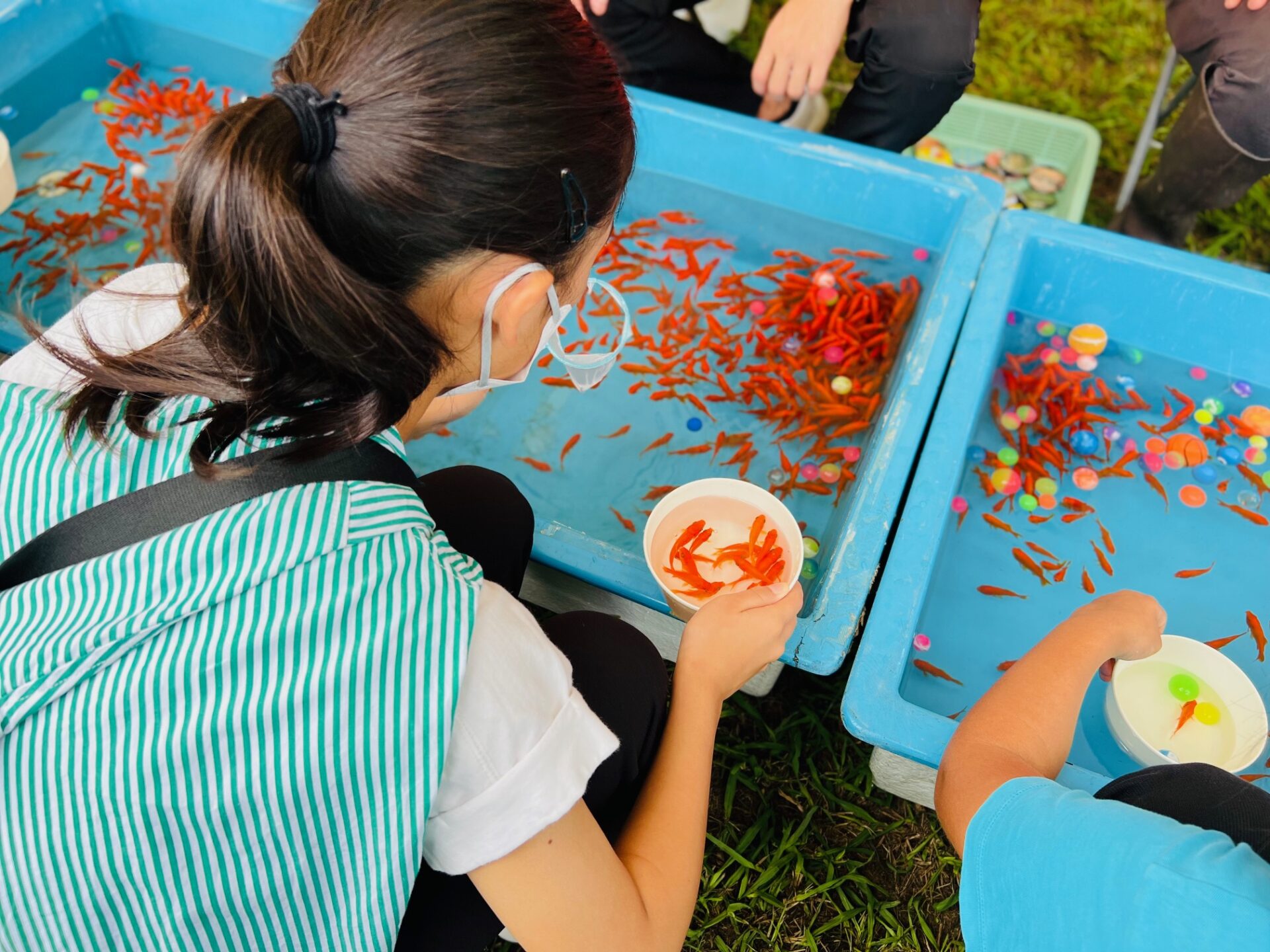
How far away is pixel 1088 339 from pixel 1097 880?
1.44 m

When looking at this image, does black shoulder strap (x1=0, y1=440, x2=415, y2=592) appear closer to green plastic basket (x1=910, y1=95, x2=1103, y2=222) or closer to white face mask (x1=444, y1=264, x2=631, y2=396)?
white face mask (x1=444, y1=264, x2=631, y2=396)

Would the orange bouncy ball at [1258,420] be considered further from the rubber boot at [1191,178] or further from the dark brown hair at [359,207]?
the dark brown hair at [359,207]

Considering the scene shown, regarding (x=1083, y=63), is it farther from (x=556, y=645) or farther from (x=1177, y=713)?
(x=556, y=645)

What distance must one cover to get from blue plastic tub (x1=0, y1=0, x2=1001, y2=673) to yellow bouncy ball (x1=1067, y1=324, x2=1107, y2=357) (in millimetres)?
298

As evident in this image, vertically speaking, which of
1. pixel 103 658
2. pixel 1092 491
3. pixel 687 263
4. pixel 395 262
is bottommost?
pixel 1092 491

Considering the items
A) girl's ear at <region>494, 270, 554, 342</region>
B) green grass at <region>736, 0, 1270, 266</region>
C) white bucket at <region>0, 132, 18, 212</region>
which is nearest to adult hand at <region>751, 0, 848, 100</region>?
green grass at <region>736, 0, 1270, 266</region>

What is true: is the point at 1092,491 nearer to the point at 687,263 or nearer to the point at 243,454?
the point at 687,263

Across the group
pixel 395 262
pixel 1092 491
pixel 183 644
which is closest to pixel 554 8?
pixel 395 262

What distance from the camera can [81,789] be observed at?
834 millimetres

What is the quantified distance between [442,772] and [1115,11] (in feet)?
11.2

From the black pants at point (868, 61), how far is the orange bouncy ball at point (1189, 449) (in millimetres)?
913

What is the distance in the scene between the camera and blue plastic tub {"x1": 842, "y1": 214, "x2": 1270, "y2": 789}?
5.46ft

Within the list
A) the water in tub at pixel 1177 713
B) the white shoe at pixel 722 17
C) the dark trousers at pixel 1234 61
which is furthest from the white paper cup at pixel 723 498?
the white shoe at pixel 722 17

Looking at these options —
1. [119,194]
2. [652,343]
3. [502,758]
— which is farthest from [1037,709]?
[119,194]
